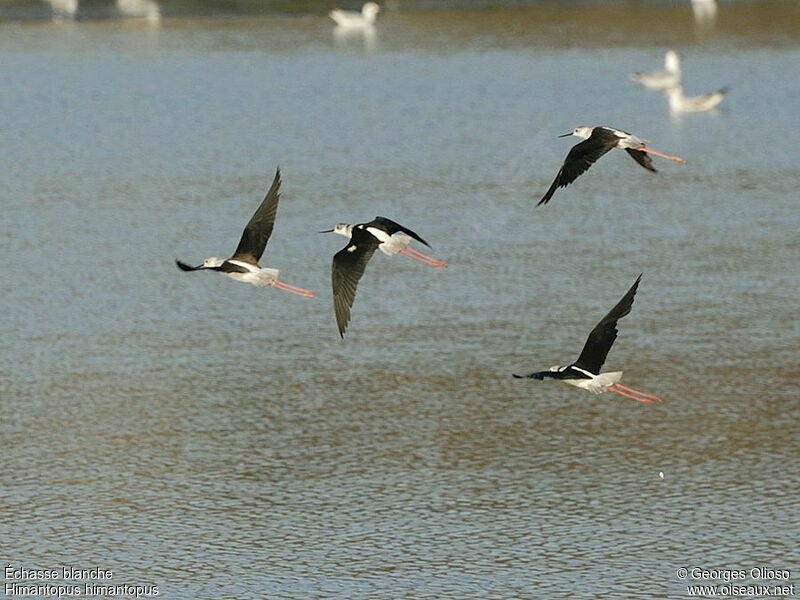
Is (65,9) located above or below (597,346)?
below

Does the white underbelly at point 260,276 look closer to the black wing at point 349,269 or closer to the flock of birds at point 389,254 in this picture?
the flock of birds at point 389,254

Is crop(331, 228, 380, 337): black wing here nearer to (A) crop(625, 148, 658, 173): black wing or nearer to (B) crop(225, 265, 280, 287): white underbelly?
(B) crop(225, 265, 280, 287): white underbelly

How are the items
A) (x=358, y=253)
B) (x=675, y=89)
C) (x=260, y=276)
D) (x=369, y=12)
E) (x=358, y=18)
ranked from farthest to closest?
1. (x=358, y=18)
2. (x=369, y=12)
3. (x=675, y=89)
4. (x=358, y=253)
5. (x=260, y=276)

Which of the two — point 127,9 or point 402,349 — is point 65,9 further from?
point 402,349

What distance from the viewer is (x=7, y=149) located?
30.6 metres

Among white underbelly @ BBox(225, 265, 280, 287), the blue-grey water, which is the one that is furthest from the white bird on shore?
white underbelly @ BBox(225, 265, 280, 287)

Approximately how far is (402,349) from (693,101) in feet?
50.0

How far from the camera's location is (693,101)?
32312 mm

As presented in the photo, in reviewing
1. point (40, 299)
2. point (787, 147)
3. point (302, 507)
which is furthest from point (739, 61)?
point (302, 507)

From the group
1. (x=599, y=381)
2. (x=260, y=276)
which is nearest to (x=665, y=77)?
(x=260, y=276)

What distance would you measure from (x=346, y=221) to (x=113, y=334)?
4703 millimetres

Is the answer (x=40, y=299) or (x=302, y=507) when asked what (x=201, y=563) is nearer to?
(x=302, y=507)

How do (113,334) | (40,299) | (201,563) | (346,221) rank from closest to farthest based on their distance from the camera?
(201,563) → (113,334) → (40,299) → (346,221)

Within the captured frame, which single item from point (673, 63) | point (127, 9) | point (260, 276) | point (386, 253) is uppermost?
point (386, 253)
